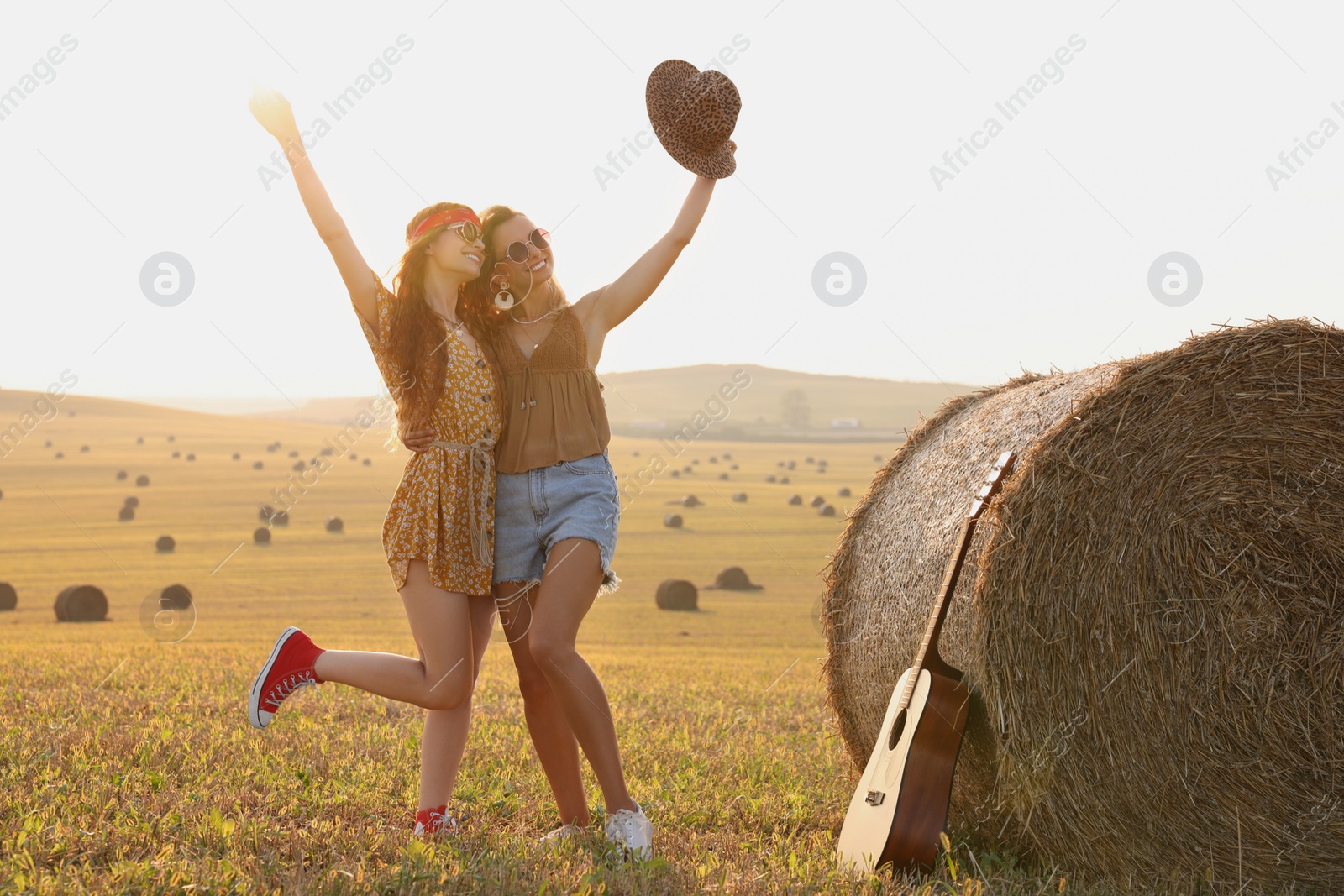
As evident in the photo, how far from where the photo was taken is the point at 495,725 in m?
6.32

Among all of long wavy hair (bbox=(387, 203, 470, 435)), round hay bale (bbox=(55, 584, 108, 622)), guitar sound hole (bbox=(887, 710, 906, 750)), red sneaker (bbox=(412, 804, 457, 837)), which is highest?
long wavy hair (bbox=(387, 203, 470, 435))

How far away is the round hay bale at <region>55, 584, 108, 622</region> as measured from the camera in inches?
708

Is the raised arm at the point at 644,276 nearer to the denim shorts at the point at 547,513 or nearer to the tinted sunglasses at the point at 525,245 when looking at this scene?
the tinted sunglasses at the point at 525,245

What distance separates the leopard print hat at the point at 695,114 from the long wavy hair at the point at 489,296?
2.35 ft

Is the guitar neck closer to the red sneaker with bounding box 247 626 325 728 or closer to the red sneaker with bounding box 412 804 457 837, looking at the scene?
the red sneaker with bounding box 412 804 457 837

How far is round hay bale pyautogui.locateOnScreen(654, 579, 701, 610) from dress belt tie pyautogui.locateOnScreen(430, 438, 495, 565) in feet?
56.1

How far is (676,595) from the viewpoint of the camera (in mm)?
21078

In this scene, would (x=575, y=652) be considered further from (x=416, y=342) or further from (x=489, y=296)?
(x=489, y=296)

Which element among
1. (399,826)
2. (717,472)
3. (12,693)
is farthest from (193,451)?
(399,826)

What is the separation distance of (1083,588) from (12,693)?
622cm

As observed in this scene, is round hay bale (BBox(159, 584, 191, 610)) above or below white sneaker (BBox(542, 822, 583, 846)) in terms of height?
below

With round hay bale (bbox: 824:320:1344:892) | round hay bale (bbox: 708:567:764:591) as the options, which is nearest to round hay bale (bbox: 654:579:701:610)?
round hay bale (bbox: 708:567:764:591)

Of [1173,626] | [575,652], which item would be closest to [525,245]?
[575,652]

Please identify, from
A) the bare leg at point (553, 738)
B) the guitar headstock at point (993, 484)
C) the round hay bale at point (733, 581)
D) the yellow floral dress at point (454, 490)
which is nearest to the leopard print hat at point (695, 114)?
the yellow floral dress at point (454, 490)
